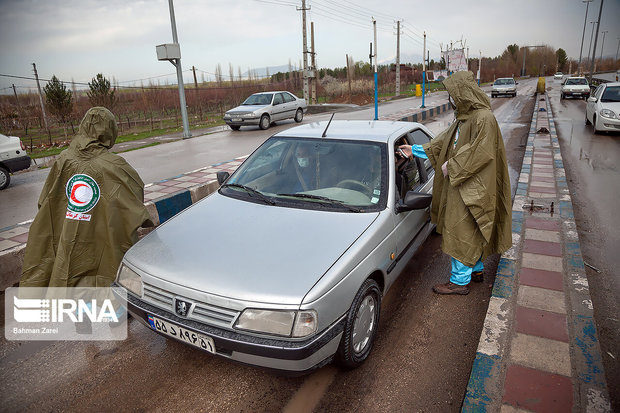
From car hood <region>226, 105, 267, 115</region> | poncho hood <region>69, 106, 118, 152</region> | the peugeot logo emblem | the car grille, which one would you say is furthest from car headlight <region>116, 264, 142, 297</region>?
car hood <region>226, 105, 267, 115</region>

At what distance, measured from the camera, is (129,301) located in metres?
2.48

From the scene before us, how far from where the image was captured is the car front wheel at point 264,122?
49.9 ft

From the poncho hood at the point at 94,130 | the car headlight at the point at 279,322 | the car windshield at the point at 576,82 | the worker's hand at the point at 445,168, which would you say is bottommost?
the car headlight at the point at 279,322

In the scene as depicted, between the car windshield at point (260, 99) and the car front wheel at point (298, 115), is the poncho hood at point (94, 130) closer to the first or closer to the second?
the car windshield at point (260, 99)

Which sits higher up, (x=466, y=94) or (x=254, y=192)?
(x=466, y=94)

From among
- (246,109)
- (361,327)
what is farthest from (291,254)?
(246,109)

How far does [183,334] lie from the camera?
220cm

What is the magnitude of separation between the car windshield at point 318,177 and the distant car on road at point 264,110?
11.8 metres

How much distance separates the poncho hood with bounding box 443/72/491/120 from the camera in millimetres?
3061

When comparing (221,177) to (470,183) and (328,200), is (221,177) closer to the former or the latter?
(328,200)

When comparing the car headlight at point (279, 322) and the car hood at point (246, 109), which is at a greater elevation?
the car hood at point (246, 109)

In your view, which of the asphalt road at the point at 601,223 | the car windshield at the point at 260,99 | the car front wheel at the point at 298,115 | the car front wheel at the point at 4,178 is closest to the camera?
the asphalt road at the point at 601,223

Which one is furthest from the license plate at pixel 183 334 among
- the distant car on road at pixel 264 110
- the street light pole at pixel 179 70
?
the distant car on road at pixel 264 110

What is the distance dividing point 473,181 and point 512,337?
119 centimetres
